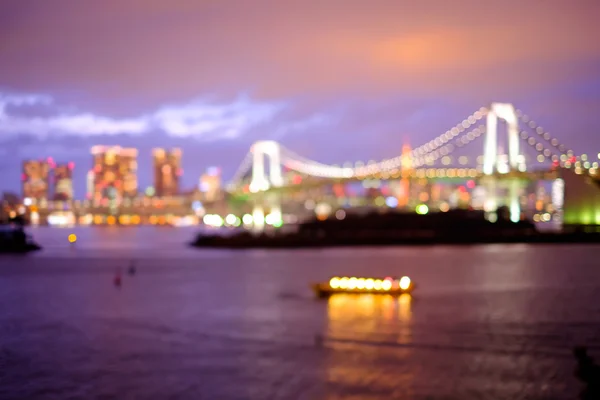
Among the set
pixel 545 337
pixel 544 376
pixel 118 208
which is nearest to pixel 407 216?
pixel 545 337

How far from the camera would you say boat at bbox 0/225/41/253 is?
1838 inches

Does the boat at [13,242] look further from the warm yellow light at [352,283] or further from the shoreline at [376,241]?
the warm yellow light at [352,283]

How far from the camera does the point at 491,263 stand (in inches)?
1353

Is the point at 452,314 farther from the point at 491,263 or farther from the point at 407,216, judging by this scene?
the point at 407,216

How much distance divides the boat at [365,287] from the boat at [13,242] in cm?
2940

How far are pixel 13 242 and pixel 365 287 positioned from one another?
31223 millimetres

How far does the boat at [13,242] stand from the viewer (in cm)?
4669

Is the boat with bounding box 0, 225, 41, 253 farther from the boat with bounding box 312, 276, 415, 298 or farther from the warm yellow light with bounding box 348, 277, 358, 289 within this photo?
the warm yellow light with bounding box 348, 277, 358, 289

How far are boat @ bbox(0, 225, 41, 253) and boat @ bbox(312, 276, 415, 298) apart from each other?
29.4 metres

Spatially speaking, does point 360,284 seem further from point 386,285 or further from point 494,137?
point 494,137

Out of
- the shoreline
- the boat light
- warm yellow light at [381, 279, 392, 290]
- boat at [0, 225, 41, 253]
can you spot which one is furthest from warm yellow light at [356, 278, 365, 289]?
boat at [0, 225, 41, 253]

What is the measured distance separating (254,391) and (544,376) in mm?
3920

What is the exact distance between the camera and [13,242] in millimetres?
47281

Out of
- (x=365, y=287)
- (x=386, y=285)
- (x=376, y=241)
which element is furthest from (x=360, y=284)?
(x=376, y=241)
